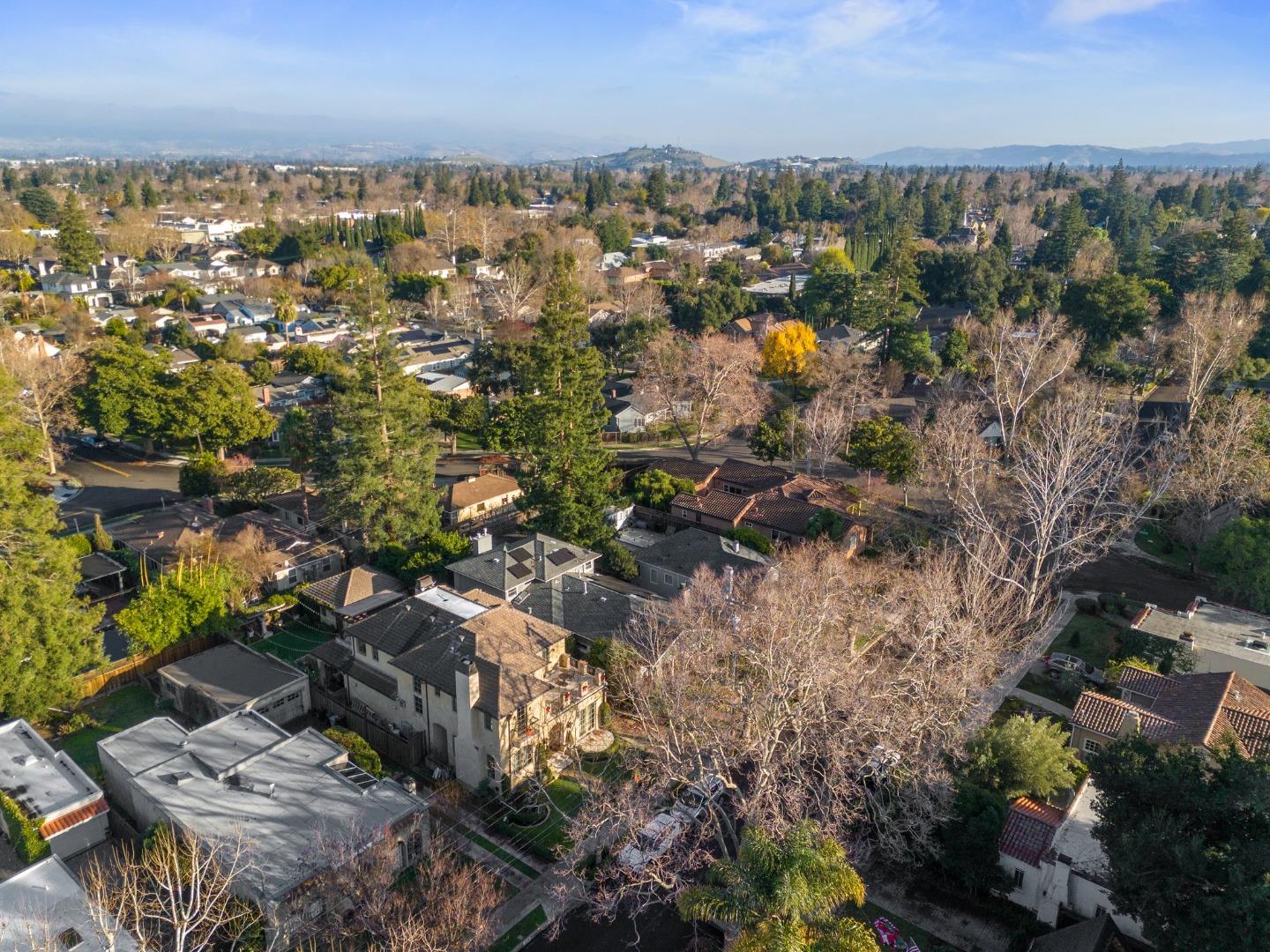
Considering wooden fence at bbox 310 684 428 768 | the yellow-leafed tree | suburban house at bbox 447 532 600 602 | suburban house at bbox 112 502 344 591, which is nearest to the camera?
wooden fence at bbox 310 684 428 768

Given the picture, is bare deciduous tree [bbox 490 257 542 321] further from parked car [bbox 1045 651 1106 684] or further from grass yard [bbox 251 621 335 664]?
parked car [bbox 1045 651 1106 684]

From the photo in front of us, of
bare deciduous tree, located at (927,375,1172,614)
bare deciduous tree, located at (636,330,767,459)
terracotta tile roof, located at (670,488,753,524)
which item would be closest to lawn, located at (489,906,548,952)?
bare deciduous tree, located at (927,375,1172,614)

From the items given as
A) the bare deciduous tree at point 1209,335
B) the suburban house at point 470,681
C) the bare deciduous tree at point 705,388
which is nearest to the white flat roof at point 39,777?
the suburban house at point 470,681

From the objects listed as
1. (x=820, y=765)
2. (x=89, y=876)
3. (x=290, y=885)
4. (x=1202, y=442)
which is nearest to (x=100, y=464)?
(x=89, y=876)

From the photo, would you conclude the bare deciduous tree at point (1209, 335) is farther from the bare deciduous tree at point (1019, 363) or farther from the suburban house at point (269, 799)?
the suburban house at point (269, 799)

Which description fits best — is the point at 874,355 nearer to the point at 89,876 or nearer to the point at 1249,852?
the point at 1249,852

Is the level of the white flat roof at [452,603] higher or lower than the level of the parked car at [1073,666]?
higher
